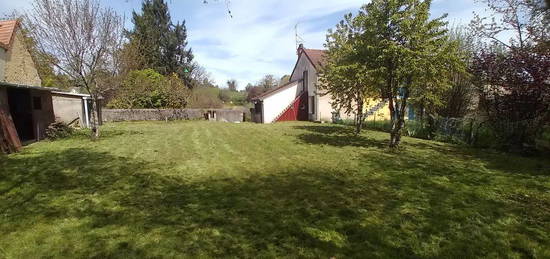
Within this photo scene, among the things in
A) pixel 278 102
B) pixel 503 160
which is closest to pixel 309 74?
pixel 278 102

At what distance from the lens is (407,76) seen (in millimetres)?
10461

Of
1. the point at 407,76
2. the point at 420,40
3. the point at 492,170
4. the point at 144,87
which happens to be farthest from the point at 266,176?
the point at 144,87

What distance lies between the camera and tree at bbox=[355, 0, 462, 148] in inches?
387

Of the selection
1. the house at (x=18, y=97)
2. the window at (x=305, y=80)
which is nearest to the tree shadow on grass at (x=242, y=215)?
the house at (x=18, y=97)

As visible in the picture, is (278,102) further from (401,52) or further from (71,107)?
(401,52)

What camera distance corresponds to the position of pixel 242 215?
477cm

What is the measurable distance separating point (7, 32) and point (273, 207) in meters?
21.5

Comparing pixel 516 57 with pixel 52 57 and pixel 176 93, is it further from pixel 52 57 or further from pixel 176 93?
pixel 176 93

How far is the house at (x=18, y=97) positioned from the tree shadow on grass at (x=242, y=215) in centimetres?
399

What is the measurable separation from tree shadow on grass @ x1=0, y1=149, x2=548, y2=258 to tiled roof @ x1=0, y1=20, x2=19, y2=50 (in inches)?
557

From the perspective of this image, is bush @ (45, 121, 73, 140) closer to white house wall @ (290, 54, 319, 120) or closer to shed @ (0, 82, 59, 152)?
shed @ (0, 82, 59, 152)

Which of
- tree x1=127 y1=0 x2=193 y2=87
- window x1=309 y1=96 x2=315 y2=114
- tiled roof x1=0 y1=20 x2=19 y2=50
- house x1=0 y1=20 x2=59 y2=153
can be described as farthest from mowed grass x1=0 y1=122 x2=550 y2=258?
tree x1=127 y1=0 x2=193 y2=87

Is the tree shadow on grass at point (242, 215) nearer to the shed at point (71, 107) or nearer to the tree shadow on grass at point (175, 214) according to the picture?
the tree shadow on grass at point (175, 214)

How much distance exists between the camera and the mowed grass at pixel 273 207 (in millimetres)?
3746
